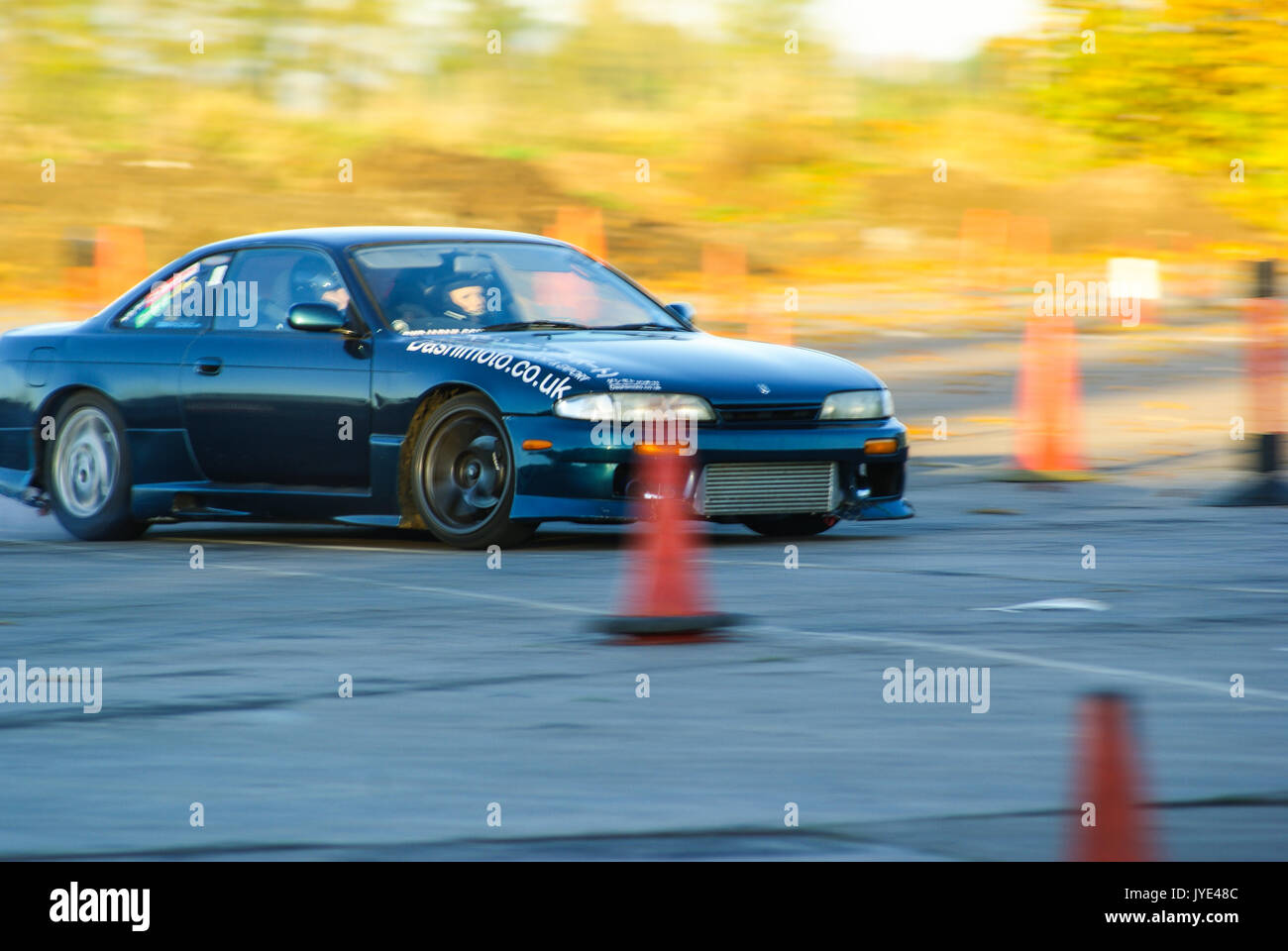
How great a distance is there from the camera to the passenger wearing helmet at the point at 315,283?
1162cm

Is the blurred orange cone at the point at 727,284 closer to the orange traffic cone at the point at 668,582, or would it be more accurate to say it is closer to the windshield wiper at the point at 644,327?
the windshield wiper at the point at 644,327

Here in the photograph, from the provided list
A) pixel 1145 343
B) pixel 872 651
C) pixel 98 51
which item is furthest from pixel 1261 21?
pixel 872 651

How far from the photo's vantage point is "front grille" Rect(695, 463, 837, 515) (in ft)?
35.4

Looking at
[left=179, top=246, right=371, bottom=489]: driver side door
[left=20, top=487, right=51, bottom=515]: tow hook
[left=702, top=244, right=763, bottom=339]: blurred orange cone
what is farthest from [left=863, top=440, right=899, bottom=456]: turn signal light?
[left=702, top=244, right=763, bottom=339]: blurred orange cone

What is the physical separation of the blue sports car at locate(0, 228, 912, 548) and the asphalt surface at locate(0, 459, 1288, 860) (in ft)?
0.98

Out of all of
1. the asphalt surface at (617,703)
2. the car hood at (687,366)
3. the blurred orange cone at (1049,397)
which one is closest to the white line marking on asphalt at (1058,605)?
the asphalt surface at (617,703)

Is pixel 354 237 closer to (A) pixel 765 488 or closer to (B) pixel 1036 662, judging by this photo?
(A) pixel 765 488

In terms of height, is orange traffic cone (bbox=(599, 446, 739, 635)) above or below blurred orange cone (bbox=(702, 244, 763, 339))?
below

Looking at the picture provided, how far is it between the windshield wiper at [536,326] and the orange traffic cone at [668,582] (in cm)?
305

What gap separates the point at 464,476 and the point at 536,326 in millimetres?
915

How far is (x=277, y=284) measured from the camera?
38.8 ft

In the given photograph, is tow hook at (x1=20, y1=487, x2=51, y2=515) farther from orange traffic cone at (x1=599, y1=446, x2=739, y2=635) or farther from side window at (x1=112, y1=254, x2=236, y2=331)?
orange traffic cone at (x1=599, y1=446, x2=739, y2=635)
